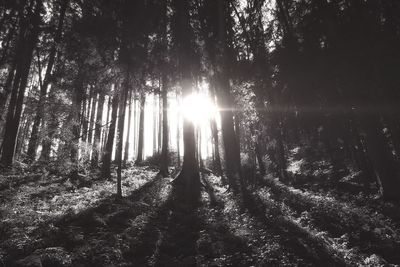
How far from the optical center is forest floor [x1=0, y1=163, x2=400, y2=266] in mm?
5703

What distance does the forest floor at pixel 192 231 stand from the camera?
5.70 meters

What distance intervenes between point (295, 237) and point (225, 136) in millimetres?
8582

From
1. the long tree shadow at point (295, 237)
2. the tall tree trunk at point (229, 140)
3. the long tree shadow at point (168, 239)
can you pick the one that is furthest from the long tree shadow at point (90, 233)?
the tall tree trunk at point (229, 140)

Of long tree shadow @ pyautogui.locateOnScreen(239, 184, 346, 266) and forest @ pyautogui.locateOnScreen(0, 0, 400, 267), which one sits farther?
forest @ pyautogui.locateOnScreen(0, 0, 400, 267)

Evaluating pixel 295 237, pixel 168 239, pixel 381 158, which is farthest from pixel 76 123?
pixel 381 158

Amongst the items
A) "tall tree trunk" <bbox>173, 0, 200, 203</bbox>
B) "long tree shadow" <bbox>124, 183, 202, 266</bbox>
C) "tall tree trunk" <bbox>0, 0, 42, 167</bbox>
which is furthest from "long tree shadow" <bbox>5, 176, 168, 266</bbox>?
"tall tree trunk" <bbox>0, 0, 42, 167</bbox>

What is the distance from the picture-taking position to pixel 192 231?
8.16 metres

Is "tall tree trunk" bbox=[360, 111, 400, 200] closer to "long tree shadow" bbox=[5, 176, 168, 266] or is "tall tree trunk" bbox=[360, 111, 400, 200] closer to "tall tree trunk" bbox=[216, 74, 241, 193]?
"tall tree trunk" bbox=[216, 74, 241, 193]

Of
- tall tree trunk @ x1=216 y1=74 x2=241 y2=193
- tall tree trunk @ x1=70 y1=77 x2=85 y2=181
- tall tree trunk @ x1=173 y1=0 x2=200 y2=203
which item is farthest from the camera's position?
tall tree trunk @ x1=216 y1=74 x2=241 y2=193

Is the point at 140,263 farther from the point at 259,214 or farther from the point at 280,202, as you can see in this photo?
the point at 280,202

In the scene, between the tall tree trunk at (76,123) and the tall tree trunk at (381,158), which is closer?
the tall tree trunk at (381,158)

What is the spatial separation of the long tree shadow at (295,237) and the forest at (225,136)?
0.16ft

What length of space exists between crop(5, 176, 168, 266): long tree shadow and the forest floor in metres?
0.02

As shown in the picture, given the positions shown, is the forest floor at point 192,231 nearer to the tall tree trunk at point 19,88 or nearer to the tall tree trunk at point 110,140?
the tall tree trunk at point 110,140
